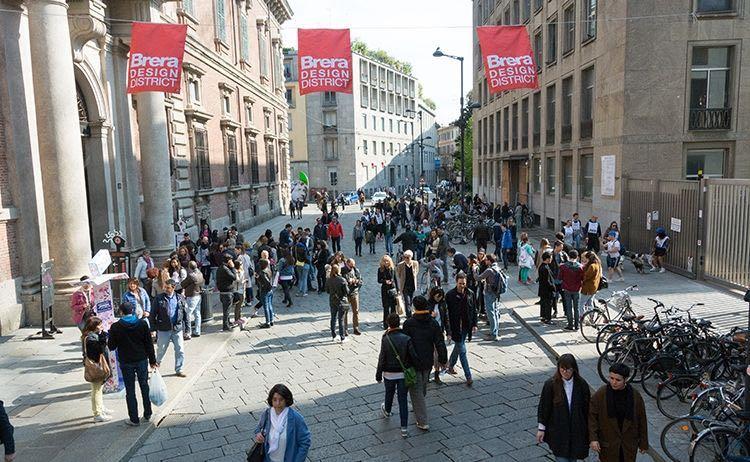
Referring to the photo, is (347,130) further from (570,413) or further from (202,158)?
(570,413)

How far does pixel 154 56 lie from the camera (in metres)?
13.0

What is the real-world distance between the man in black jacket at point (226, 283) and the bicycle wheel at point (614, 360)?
7.46 meters

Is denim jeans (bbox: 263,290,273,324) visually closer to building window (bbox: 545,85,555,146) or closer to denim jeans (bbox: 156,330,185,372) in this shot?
denim jeans (bbox: 156,330,185,372)

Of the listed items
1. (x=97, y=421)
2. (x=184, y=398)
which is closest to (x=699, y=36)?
(x=184, y=398)

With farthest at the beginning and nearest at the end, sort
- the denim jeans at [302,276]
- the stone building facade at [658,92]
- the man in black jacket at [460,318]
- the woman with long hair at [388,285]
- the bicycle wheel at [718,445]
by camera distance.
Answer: the stone building facade at [658,92], the denim jeans at [302,276], the woman with long hair at [388,285], the man in black jacket at [460,318], the bicycle wheel at [718,445]

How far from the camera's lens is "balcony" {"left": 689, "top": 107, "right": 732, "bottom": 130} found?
19406mm

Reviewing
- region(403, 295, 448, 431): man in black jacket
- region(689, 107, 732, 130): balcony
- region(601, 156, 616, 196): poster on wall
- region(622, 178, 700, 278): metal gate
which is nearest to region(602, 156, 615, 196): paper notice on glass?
region(601, 156, 616, 196): poster on wall

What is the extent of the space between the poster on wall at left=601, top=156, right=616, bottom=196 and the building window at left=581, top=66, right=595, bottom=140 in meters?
2.33

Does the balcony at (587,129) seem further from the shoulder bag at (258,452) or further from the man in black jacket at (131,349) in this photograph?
the shoulder bag at (258,452)

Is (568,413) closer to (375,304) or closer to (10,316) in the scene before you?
(375,304)

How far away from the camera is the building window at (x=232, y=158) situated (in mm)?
27016

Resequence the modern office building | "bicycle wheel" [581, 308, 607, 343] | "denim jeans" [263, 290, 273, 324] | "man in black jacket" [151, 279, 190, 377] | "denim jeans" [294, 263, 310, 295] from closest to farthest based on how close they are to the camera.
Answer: "man in black jacket" [151, 279, 190, 377], "bicycle wheel" [581, 308, 607, 343], "denim jeans" [263, 290, 273, 324], "denim jeans" [294, 263, 310, 295], the modern office building

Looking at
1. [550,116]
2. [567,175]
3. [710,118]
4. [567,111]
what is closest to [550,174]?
[567,175]

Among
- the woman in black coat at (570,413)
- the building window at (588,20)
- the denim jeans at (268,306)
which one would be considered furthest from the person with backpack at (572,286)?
the building window at (588,20)
